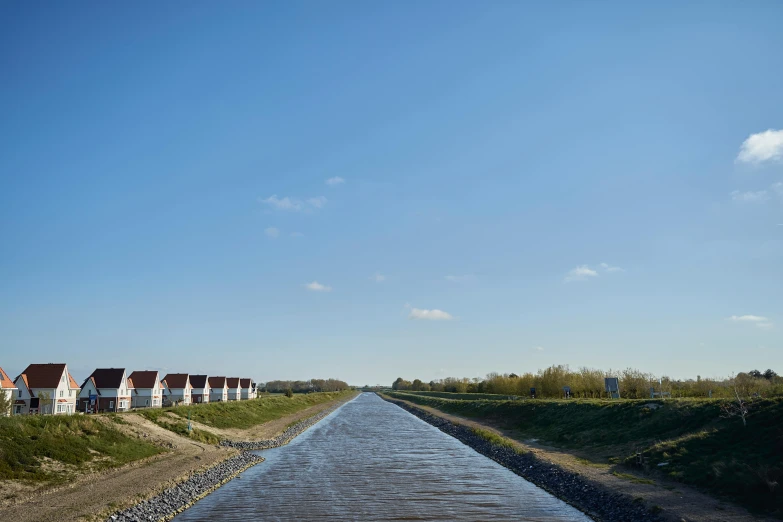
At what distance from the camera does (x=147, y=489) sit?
26703 millimetres

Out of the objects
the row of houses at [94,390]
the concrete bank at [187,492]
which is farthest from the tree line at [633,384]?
the row of houses at [94,390]

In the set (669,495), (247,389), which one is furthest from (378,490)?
(247,389)

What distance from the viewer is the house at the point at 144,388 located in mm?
86250

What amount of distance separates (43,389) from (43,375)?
2143mm

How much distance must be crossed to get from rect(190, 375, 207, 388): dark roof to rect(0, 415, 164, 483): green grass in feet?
263

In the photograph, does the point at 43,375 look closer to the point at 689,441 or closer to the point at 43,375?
the point at 43,375

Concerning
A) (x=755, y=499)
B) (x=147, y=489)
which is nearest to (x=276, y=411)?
(x=147, y=489)

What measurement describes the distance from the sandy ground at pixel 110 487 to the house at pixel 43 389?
90.1 ft

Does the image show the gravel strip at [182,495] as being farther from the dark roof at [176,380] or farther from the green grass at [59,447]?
the dark roof at [176,380]

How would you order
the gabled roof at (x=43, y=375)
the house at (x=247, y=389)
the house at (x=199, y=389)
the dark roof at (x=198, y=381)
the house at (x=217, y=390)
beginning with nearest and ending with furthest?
the gabled roof at (x=43, y=375) → the house at (x=199, y=389) → the dark roof at (x=198, y=381) → the house at (x=217, y=390) → the house at (x=247, y=389)

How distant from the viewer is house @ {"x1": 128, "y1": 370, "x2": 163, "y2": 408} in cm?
8625

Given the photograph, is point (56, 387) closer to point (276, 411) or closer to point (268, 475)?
point (276, 411)

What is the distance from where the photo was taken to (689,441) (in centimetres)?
2902

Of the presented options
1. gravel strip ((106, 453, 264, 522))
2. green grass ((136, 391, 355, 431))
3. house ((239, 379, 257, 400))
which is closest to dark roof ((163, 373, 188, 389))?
green grass ((136, 391, 355, 431))
